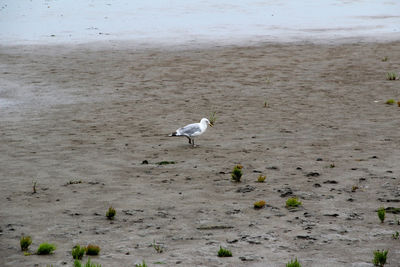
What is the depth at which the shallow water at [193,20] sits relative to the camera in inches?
1262

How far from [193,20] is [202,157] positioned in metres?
25.7

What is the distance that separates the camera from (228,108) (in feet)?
62.5

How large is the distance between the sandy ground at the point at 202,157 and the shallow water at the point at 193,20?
5.59m

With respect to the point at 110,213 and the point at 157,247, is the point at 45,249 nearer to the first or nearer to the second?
the point at 157,247

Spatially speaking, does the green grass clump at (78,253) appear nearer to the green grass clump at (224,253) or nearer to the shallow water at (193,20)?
the green grass clump at (224,253)

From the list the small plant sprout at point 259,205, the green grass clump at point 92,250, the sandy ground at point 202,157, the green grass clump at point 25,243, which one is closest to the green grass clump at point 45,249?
the sandy ground at point 202,157

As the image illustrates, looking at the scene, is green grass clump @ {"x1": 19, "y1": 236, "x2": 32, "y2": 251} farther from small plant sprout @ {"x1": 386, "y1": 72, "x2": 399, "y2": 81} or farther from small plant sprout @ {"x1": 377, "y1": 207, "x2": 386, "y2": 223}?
small plant sprout @ {"x1": 386, "y1": 72, "x2": 399, "y2": 81}

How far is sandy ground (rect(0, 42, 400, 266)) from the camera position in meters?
9.88

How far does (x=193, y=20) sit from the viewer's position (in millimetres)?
39375

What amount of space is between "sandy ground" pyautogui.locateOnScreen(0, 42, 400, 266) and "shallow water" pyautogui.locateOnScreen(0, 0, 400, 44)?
559 cm

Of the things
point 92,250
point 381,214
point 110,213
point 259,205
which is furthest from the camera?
point 259,205

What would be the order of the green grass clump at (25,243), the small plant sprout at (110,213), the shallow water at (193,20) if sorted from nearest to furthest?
the green grass clump at (25,243), the small plant sprout at (110,213), the shallow water at (193,20)

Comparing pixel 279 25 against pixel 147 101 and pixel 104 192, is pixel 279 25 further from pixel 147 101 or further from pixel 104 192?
pixel 104 192

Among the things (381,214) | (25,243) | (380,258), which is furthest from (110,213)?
(380,258)
